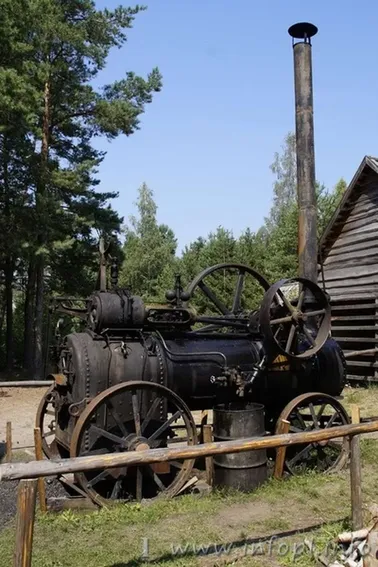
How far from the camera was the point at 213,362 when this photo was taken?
21.2 ft

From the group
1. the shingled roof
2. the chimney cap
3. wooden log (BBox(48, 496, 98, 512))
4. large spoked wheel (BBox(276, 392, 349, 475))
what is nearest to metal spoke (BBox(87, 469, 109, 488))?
wooden log (BBox(48, 496, 98, 512))

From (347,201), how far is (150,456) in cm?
1137

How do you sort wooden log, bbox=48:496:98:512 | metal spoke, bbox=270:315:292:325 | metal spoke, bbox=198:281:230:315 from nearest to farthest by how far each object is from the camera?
1. wooden log, bbox=48:496:98:512
2. metal spoke, bbox=270:315:292:325
3. metal spoke, bbox=198:281:230:315

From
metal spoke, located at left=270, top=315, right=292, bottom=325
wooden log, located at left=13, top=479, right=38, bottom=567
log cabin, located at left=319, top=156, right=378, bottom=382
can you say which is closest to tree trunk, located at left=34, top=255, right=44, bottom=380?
log cabin, located at left=319, top=156, right=378, bottom=382

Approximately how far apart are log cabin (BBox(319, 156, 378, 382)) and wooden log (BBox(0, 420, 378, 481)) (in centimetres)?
847

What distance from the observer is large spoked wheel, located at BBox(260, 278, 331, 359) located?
6.19 m

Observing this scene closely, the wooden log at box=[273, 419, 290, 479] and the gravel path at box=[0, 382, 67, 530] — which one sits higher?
the wooden log at box=[273, 419, 290, 479]

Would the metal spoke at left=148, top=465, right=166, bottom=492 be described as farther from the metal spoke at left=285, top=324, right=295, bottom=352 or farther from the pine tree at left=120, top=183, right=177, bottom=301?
the pine tree at left=120, top=183, right=177, bottom=301

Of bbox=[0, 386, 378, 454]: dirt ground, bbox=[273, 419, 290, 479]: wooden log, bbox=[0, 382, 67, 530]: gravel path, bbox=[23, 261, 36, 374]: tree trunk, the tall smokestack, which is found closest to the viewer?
bbox=[0, 382, 67, 530]: gravel path

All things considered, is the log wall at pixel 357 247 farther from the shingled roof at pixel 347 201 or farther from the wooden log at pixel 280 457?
the wooden log at pixel 280 457

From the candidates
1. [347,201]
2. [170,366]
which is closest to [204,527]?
[170,366]

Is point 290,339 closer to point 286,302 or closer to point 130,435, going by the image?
point 286,302

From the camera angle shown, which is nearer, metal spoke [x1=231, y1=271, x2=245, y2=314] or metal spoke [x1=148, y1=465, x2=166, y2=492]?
metal spoke [x1=148, y1=465, x2=166, y2=492]

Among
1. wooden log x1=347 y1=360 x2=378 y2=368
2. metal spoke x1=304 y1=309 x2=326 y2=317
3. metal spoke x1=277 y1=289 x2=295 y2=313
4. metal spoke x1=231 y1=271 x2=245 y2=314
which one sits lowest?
wooden log x1=347 y1=360 x2=378 y2=368
